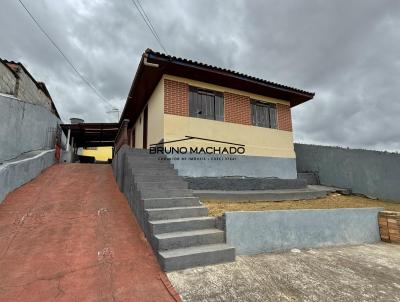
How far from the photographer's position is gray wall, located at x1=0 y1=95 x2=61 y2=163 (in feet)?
29.7

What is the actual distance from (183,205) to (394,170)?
869cm

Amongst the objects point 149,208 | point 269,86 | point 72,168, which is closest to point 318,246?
point 149,208

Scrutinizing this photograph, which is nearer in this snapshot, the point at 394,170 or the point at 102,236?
the point at 102,236

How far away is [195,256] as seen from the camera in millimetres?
3762

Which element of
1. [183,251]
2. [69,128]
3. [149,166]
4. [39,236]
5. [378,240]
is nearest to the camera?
[183,251]

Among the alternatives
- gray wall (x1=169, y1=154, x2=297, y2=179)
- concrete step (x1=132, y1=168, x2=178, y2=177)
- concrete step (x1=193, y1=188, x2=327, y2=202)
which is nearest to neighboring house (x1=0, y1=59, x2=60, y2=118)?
concrete step (x1=132, y1=168, x2=178, y2=177)

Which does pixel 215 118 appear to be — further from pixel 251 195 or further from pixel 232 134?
pixel 251 195

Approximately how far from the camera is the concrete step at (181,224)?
4.22 meters

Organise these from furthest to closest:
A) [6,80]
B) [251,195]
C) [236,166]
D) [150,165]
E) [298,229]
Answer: [6,80] → [236,166] → [251,195] → [150,165] → [298,229]

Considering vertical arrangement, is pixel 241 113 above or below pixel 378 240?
above

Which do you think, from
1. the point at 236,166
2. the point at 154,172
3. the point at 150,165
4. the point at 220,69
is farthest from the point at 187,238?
the point at 220,69

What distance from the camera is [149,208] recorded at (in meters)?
4.88

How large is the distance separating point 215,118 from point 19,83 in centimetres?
1245

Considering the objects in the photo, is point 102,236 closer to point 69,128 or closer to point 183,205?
point 183,205
